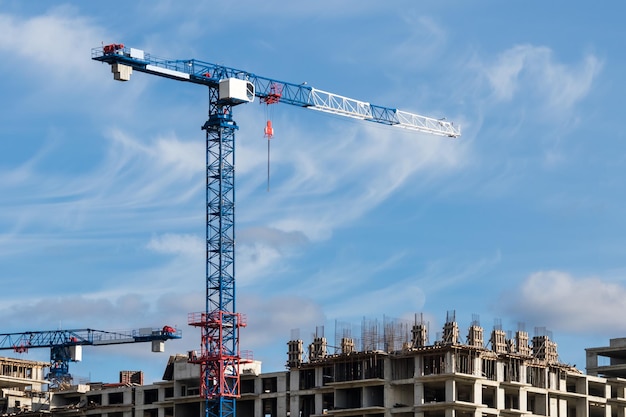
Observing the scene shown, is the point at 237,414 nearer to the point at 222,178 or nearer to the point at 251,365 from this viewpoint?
the point at 251,365

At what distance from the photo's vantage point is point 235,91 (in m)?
184

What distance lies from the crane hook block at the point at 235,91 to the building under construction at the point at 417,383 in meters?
31.9

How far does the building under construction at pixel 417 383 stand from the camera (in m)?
162

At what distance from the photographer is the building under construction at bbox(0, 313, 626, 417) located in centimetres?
16250

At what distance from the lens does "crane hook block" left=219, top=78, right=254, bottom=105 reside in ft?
602

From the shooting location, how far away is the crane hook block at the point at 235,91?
184 metres

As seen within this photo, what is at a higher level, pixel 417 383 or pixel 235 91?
pixel 235 91

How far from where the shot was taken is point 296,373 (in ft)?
574

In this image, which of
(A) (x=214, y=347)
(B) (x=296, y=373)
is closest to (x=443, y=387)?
(B) (x=296, y=373)

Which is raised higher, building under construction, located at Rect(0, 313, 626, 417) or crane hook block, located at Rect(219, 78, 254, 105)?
crane hook block, located at Rect(219, 78, 254, 105)

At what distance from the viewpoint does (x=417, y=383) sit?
534 ft

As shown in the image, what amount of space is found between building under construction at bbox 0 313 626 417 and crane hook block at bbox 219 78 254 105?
3195cm

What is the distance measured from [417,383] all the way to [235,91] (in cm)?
4569

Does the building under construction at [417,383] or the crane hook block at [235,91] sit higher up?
the crane hook block at [235,91]
